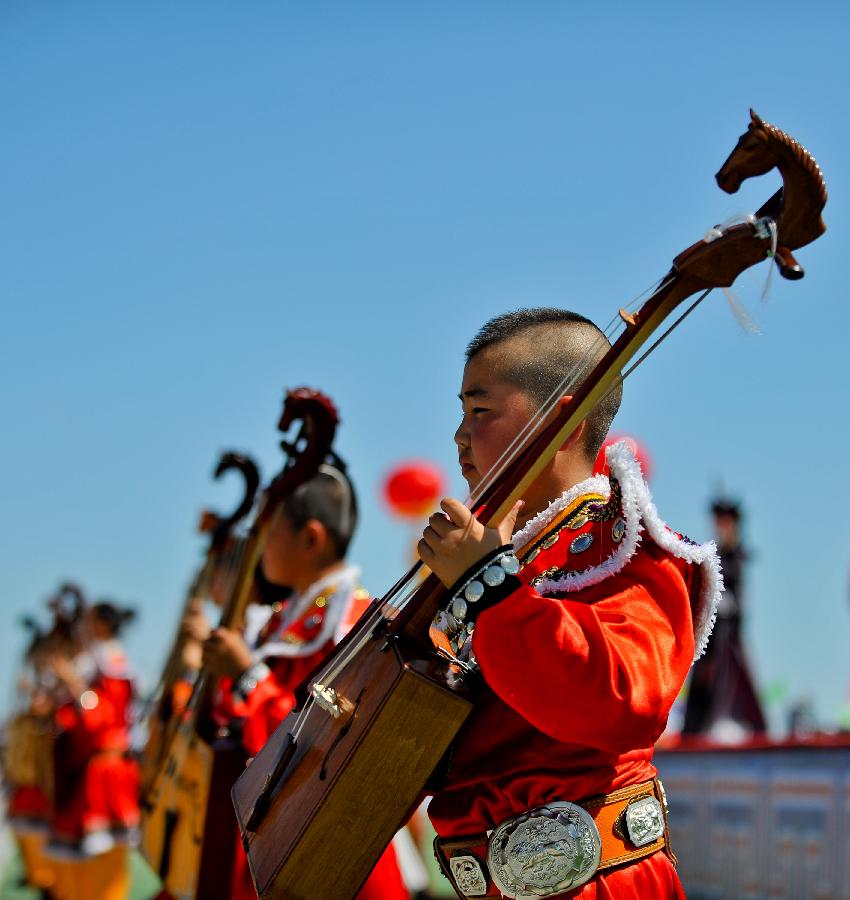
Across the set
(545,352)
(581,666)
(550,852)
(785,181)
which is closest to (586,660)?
(581,666)

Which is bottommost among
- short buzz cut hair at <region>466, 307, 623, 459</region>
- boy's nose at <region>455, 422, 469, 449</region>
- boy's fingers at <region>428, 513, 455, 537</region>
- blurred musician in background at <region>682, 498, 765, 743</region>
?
blurred musician in background at <region>682, 498, 765, 743</region>

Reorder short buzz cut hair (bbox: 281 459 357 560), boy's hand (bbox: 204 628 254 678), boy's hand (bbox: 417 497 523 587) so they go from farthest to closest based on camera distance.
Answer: short buzz cut hair (bbox: 281 459 357 560) < boy's hand (bbox: 204 628 254 678) < boy's hand (bbox: 417 497 523 587)

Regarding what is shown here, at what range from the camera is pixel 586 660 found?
79.5 inches

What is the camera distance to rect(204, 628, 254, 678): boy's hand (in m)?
4.12

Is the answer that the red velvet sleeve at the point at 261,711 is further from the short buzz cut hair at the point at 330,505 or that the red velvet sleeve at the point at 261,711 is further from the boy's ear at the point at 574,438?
the boy's ear at the point at 574,438

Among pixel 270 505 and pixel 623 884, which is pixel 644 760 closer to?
pixel 623 884

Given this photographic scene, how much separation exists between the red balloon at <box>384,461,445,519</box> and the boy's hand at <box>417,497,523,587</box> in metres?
10.8

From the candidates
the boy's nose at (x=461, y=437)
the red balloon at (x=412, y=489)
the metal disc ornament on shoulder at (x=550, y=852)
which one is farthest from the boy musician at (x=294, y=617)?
the red balloon at (x=412, y=489)

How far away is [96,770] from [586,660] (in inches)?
305

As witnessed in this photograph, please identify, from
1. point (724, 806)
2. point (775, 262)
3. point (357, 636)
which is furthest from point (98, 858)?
point (775, 262)

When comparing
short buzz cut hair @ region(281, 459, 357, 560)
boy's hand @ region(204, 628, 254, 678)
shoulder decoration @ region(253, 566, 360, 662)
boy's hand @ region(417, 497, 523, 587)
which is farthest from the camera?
short buzz cut hair @ region(281, 459, 357, 560)

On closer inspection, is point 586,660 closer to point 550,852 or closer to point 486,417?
point 550,852

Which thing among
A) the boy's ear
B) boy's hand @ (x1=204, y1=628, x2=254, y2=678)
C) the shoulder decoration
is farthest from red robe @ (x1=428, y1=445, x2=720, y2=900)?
the shoulder decoration

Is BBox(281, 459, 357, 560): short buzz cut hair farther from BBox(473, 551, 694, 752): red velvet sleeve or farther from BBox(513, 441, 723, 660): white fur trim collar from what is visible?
BBox(473, 551, 694, 752): red velvet sleeve
